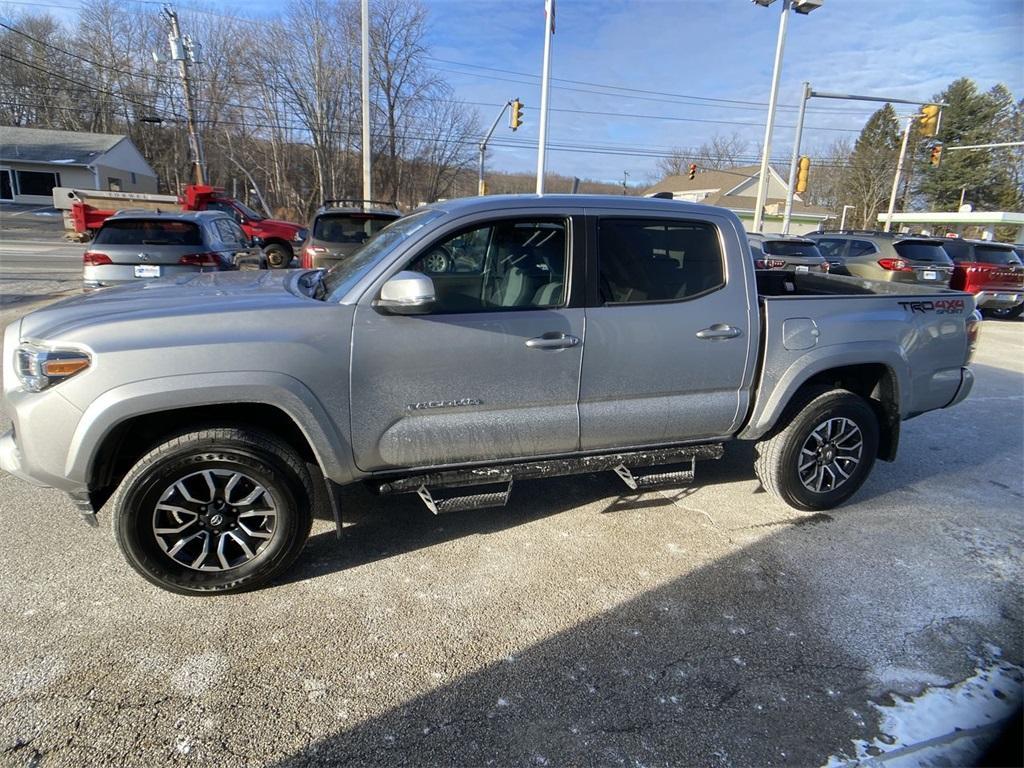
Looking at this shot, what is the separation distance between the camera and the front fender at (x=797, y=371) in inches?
145

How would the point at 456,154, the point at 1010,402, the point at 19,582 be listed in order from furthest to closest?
the point at 456,154
the point at 1010,402
the point at 19,582

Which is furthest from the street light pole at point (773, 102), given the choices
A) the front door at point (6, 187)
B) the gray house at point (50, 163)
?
the front door at point (6, 187)

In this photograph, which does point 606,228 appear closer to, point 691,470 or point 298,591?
point 691,470

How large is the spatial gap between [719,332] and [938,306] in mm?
1748

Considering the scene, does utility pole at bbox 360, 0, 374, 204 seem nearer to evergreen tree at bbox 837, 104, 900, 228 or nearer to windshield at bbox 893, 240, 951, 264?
windshield at bbox 893, 240, 951, 264

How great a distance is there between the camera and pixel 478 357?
3.08m

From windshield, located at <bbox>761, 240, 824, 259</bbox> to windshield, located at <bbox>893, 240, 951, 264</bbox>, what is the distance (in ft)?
5.23

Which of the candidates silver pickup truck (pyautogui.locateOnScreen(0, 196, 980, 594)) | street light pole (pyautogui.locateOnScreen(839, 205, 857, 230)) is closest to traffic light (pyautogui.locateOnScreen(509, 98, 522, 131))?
silver pickup truck (pyautogui.locateOnScreen(0, 196, 980, 594))

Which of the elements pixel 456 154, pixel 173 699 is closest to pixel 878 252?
pixel 173 699

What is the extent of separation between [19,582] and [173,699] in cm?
133

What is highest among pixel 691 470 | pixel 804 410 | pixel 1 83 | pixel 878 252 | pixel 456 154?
pixel 1 83

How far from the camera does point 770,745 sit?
2.20 meters

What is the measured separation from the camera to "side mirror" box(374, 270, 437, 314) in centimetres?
281

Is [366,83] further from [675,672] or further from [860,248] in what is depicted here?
[675,672]
